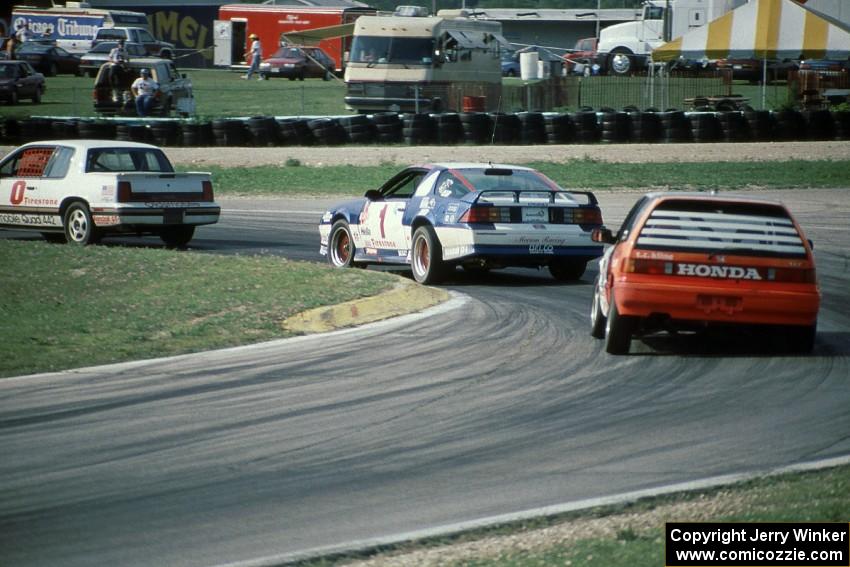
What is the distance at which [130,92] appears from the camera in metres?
38.6

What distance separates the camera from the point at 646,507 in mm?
6137

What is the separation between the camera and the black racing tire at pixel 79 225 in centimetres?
1736

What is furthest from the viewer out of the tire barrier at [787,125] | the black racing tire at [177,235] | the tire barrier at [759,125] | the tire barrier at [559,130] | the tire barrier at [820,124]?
the tire barrier at [820,124]

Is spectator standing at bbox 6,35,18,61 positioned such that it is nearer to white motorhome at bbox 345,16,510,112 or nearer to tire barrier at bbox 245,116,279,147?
white motorhome at bbox 345,16,510,112

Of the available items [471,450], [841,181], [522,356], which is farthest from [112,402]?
[841,181]

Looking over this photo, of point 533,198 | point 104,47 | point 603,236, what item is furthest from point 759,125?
point 104,47

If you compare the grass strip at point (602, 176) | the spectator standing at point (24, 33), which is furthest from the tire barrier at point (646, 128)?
the spectator standing at point (24, 33)

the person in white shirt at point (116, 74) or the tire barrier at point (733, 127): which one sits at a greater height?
the person in white shirt at point (116, 74)

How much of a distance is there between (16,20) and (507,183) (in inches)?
2067

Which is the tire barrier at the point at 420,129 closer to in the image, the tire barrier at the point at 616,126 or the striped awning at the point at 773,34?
the tire barrier at the point at 616,126

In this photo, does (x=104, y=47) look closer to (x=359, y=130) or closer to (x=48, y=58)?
(x=48, y=58)

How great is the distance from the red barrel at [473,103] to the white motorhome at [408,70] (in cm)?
7

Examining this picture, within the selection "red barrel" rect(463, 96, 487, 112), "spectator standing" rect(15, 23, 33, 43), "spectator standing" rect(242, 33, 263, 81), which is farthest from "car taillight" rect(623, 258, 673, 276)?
"spectator standing" rect(15, 23, 33, 43)

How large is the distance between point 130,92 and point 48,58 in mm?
19047
